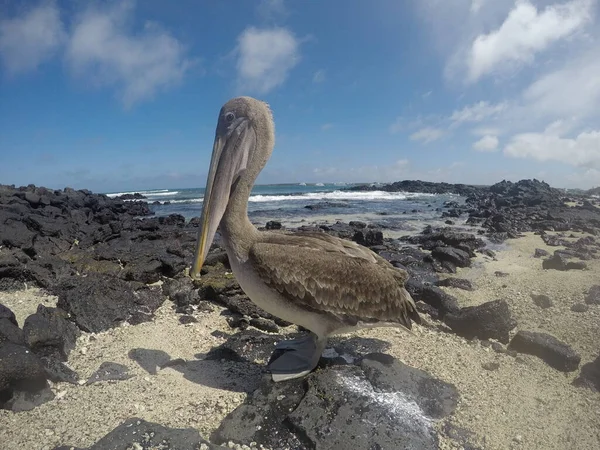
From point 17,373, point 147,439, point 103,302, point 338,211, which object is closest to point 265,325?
point 103,302

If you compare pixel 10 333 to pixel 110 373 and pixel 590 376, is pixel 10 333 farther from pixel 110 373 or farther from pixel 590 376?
pixel 590 376

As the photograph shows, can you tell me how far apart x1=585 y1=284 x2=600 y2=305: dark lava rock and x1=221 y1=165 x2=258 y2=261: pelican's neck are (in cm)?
526

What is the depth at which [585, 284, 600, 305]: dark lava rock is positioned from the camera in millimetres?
5672

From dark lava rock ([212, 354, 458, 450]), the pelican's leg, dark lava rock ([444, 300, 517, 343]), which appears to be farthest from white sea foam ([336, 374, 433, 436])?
dark lava rock ([444, 300, 517, 343])

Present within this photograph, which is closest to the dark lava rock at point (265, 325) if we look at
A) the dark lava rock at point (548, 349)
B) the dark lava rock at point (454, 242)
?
the dark lava rock at point (548, 349)

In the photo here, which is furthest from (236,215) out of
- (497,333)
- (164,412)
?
(497,333)

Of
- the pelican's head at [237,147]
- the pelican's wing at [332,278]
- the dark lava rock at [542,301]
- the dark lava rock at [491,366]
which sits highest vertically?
the pelican's head at [237,147]

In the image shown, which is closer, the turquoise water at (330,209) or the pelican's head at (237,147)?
the pelican's head at (237,147)

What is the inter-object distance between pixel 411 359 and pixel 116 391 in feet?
10.3

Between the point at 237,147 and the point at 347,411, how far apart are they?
2629mm

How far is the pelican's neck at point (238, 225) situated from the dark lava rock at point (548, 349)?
3.46 metres

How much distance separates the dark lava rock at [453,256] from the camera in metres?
9.00

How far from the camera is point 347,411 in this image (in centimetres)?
311

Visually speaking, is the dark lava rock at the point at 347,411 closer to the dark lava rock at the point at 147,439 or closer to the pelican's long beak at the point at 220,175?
the dark lava rock at the point at 147,439
